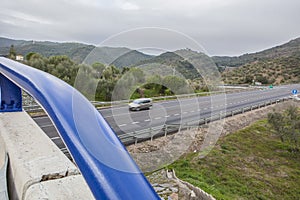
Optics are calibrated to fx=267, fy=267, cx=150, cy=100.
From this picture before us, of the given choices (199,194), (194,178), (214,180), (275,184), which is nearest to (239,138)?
(275,184)

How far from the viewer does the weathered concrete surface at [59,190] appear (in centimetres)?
148

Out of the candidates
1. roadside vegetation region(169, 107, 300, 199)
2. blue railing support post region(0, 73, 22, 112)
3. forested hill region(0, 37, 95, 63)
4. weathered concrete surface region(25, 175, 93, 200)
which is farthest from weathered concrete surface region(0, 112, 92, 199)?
roadside vegetation region(169, 107, 300, 199)

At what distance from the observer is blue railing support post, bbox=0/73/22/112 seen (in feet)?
10.7

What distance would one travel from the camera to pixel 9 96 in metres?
3.38

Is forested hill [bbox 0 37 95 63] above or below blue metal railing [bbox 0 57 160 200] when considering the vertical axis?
above

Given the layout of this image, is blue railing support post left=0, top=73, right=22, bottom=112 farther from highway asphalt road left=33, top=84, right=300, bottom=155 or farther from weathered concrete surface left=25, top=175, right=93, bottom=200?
weathered concrete surface left=25, top=175, right=93, bottom=200

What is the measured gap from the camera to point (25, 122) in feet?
9.75

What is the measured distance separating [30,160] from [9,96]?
1760mm

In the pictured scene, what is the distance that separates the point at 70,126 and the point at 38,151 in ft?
4.17

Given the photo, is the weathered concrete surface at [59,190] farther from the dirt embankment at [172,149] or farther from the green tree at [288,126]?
the green tree at [288,126]

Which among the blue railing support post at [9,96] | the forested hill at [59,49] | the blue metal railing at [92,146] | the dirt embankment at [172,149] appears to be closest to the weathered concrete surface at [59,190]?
the dirt embankment at [172,149]

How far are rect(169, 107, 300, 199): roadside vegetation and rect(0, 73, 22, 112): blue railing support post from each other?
6.37m

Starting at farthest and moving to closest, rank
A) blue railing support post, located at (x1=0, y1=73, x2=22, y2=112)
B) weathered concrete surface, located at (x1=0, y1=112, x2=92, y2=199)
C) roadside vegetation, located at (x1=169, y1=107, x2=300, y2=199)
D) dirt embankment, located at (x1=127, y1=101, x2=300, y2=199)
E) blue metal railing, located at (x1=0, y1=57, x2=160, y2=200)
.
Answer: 1. roadside vegetation, located at (x1=169, y1=107, x2=300, y2=199)
2. blue railing support post, located at (x1=0, y1=73, x2=22, y2=112)
3. dirt embankment, located at (x1=127, y1=101, x2=300, y2=199)
4. weathered concrete surface, located at (x1=0, y1=112, x2=92, y2=199)
5. blue metal railing, located at (x1=0, y1=57, x2=160, y2=200)

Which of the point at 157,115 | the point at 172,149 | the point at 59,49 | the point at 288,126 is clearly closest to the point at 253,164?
the point at 288,126
